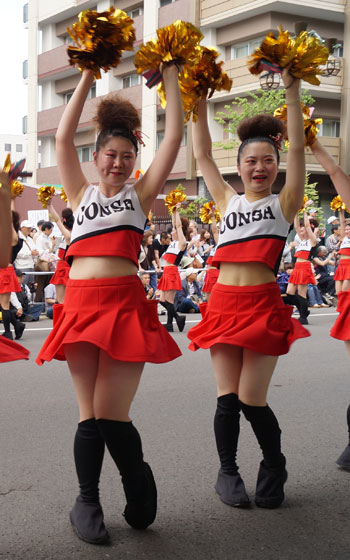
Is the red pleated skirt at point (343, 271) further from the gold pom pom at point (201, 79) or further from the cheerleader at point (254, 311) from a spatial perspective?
the gold pom pom at point (201, 79)

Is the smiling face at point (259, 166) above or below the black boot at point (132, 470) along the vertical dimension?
above

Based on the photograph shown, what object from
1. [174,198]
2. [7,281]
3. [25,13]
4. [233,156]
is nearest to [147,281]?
[174,198]

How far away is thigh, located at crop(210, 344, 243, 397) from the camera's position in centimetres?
347

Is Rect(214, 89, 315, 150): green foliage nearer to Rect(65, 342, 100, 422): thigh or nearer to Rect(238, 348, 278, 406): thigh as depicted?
Rect(238, 348, 278, 406): thigh

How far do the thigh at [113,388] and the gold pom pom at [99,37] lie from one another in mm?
1299

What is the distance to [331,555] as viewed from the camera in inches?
114

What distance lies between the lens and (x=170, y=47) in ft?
10.5

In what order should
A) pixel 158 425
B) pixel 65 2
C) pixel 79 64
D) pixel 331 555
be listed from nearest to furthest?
pixel 331 555, pixel 79 64, pixel 158 425, pixel 65 2

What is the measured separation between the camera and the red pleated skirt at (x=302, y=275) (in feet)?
41.4

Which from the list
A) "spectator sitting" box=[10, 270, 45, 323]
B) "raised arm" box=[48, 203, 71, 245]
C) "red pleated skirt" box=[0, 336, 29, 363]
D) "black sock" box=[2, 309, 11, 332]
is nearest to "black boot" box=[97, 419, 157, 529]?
"red pleated skirt" box=[0, 336, 29, 363]

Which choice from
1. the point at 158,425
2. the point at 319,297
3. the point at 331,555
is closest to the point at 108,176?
the point at 331,555

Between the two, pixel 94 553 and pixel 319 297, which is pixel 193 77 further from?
pixel 319 297

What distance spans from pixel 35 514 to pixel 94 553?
56 cm

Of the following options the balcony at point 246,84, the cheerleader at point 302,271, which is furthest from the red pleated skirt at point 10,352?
the balcony at point 246,84
